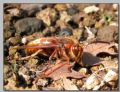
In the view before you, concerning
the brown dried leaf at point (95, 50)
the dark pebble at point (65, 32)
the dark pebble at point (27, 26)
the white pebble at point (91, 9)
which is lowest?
the brown dried leaf at point (95, 50)

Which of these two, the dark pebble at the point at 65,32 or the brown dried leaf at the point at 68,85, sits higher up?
the dark pebble at the point at 65,32

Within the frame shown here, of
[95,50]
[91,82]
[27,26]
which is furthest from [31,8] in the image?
[91,82]

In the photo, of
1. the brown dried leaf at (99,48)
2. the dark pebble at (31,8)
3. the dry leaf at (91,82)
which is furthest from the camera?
the dark pebble at (31,8)

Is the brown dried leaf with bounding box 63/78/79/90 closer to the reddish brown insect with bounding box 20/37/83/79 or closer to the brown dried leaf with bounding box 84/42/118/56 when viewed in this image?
the reddish brown insect with bounding box 20/37/83/79

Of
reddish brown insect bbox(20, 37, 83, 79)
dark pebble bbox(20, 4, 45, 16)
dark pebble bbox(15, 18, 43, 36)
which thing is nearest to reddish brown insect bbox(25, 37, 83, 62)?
reddish brown insect bbox(20, 37, 83, 79)

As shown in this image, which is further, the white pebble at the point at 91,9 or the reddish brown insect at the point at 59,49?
the white pebble at the point at 91,9

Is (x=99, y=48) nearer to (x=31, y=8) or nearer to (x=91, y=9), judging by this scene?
(x=91, y=9)

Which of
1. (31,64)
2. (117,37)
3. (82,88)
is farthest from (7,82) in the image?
(117,37)

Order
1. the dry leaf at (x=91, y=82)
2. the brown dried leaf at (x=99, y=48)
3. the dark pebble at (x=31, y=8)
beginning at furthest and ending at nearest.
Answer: the dark pebble at (x=31, y=8), the brown dried leaf at (x=99, y=48), the dry leaf at (x=91, y=82)

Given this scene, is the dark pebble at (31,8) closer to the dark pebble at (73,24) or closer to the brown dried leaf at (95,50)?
the dark pebble at (73,24)

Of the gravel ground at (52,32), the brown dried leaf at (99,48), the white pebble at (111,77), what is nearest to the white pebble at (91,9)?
the gravel ground at (52,32)

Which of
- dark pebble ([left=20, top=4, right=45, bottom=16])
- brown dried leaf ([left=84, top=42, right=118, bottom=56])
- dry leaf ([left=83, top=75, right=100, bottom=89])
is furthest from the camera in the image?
dark pebble ([left=20, top=4, right=45, bottom=16])
